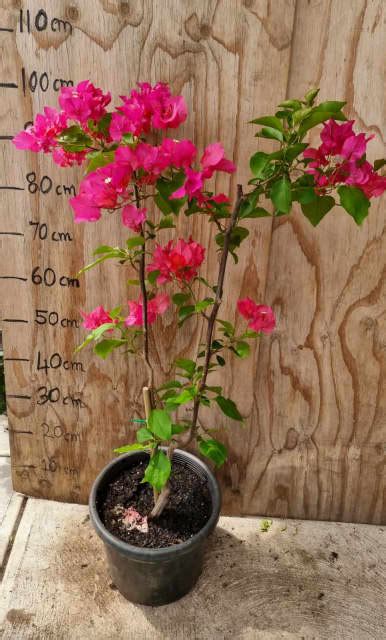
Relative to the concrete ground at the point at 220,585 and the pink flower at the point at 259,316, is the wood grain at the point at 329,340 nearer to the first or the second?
the concrete ground at the point at 220,585

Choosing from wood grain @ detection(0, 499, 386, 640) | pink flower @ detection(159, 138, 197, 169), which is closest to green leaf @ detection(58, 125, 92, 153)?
pink flower @ detection(159, 138, 197, 169)

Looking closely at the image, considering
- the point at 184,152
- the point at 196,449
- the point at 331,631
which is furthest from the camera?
the point at 196,449

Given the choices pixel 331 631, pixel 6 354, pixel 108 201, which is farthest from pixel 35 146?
pixel 331 631

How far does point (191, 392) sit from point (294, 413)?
531mm

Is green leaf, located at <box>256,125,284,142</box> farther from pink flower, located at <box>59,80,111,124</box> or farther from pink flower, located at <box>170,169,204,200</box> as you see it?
pink flower, located at <box>59,80,111,124</box>

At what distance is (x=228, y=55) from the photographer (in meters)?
1.23

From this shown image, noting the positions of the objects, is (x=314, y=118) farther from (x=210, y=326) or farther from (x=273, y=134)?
(x=210, y=326)

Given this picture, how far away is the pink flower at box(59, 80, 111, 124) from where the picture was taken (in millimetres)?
1019

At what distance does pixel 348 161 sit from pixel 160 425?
708 mm

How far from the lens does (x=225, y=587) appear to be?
5.03 ft

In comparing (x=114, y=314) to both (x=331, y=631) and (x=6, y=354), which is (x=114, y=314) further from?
(x=331, y=631)

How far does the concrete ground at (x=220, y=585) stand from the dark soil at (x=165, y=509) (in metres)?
0.22

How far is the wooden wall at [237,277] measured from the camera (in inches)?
48.1

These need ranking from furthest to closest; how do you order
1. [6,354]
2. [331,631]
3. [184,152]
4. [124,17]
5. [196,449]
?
1. [196,449]
2. [6,354]
3. [331,631]
4. [124,17]
5. [184,152]
